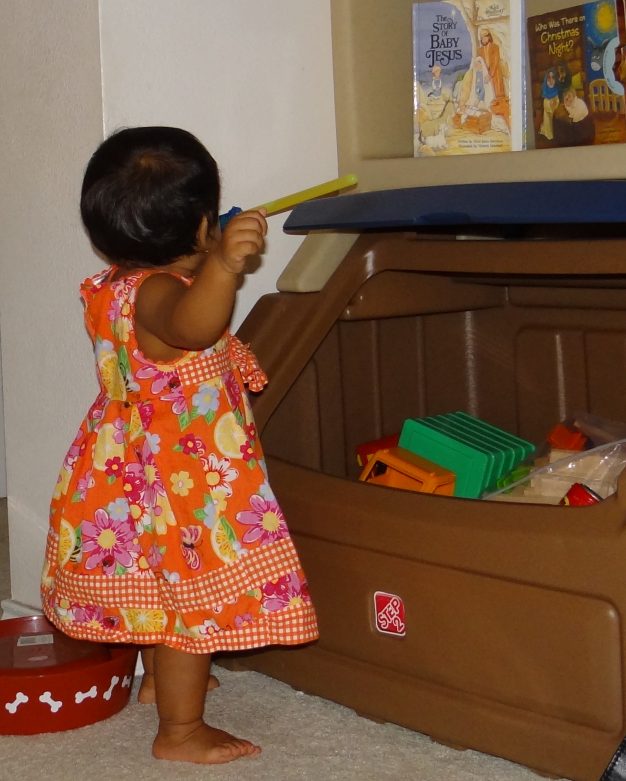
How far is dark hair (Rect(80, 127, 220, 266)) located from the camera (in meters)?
1.07

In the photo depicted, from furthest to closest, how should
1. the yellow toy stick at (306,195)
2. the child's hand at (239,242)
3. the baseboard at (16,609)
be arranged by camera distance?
the baseboard at (16,609), the yellow toy stick at (306,195), the child's hand at (239,242)

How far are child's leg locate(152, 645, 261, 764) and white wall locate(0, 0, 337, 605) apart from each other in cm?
39

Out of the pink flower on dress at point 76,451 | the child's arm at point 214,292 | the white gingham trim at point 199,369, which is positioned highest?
the child's arm at point 214,292

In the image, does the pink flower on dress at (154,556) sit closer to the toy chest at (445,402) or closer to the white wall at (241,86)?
the toy chest at (445,402)

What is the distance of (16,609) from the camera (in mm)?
1508

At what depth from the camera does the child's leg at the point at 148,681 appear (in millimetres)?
1253

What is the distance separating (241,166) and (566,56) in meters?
0.40

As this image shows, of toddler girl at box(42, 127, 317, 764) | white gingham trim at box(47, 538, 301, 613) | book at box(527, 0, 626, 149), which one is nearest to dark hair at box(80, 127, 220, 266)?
toddler girl at box(42, 127, 317, 764)

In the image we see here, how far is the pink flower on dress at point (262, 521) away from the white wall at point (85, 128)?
0.34 metres

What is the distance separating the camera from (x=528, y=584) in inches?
39.5

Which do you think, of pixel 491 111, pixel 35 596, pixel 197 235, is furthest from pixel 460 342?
pixel 35 596

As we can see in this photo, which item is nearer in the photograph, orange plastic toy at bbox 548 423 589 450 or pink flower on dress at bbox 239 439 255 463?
pink flower on dress at bbox 239 439 255 463

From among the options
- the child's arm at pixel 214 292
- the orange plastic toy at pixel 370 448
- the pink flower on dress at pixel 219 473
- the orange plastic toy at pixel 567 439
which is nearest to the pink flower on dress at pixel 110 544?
the pink flower on dress at pixel 219 473

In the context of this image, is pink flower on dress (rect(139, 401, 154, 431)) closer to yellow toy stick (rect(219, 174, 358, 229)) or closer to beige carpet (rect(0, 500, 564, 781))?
yellow toy stick (rect(219, 174, 358, 229))
